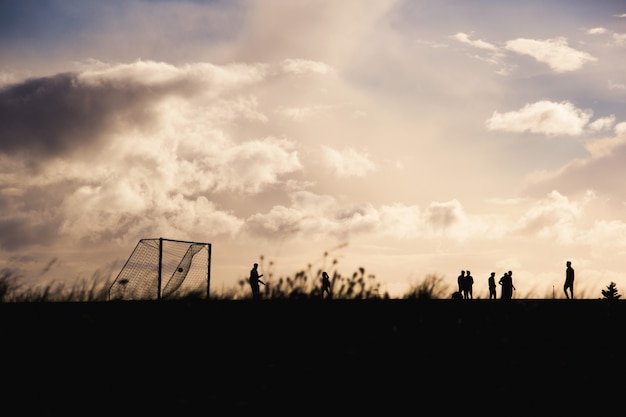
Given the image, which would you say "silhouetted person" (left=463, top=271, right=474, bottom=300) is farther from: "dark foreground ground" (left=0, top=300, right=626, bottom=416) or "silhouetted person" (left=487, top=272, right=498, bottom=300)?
"dark foreground ground" (left=0, top=300, right=626, bottom=416)

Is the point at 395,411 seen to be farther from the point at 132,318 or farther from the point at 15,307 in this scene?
the point at 15,307

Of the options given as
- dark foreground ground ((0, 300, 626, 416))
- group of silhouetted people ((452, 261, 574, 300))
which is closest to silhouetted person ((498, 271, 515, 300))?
group of silhouetted people ((452, 261, 574, 300))

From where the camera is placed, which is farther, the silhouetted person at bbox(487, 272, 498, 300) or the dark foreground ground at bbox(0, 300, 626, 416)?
the silhouetted person at bbox(487, 272, 498, 300)

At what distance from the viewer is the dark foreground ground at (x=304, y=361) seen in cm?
656

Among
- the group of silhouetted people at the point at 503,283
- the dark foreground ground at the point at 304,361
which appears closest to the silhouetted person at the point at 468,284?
the group of silhouetted people at the point at 503,283

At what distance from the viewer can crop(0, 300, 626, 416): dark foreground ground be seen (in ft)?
21.5

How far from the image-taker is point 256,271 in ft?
76.8

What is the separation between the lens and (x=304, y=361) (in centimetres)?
754

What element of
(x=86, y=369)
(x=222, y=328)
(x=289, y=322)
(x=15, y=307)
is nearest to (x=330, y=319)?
(x=289, y=322)

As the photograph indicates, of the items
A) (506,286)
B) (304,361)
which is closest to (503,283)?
(506,286)

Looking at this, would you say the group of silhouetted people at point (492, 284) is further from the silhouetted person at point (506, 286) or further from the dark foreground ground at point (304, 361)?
the dark foreground ground at point (304, 361)

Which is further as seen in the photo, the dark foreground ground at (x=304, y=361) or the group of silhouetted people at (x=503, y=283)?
the group of silhouetted people at (x=503, y=283)

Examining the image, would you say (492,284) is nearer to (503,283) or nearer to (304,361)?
(503,283)

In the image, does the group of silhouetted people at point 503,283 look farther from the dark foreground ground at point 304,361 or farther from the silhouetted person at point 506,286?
the dark foreground ground at point 304,361
